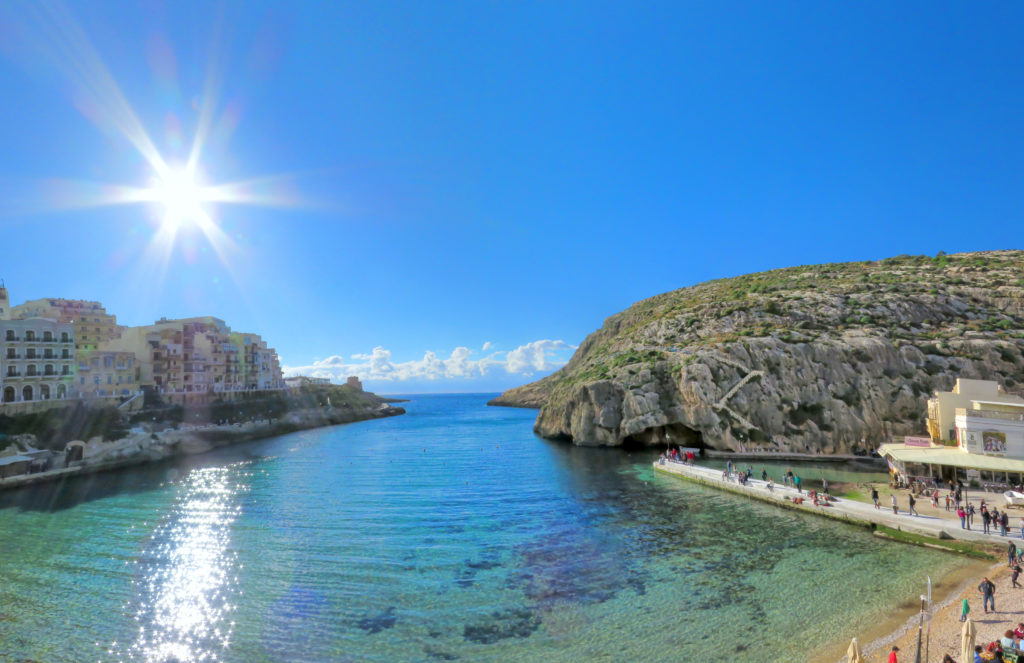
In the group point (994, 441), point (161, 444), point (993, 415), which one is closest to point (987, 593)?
point (994, 441)

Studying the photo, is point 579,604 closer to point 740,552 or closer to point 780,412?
point 740,552

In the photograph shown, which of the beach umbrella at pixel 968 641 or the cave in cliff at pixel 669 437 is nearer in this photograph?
the beach umbrella at pixel 968 641

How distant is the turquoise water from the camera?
1753cm

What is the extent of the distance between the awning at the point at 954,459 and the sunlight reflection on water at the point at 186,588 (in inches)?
1809

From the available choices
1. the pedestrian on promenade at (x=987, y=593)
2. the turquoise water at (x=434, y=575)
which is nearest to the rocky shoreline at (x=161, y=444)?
the turquoise water at (x=434, y=575)

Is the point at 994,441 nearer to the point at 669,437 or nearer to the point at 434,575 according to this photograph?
the point at 669,437

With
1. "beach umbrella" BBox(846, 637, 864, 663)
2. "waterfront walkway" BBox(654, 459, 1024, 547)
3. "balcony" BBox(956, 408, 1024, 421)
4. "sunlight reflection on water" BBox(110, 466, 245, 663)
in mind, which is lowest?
"sunlight reflection on water" BBox(110, 466, 245, 663)

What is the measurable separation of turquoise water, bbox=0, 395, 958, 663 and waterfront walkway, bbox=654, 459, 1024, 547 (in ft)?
5.12

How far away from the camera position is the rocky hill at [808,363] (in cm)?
5484

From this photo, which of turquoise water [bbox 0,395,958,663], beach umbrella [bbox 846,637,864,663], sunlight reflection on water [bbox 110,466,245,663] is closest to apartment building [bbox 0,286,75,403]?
turquoise water [bbox 0,395,958,663]

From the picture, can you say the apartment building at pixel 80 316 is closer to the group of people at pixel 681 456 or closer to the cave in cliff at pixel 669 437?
the cave in cliff at pixel 669 437

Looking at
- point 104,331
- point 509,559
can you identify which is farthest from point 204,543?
point 104,331

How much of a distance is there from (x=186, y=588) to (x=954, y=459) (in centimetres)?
5047

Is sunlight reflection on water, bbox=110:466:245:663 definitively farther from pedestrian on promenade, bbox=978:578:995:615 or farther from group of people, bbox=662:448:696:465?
group of people, bbox=662:448:696:465
